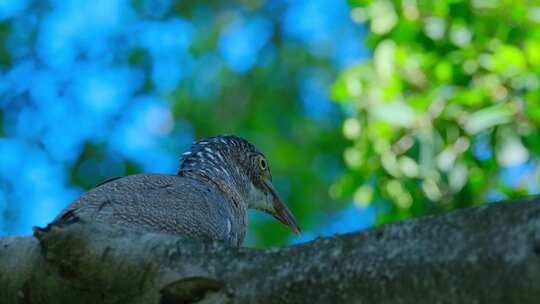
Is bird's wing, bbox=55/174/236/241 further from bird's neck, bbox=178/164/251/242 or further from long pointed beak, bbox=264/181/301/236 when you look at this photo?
long pointed beak, bbox=264/181/301/236

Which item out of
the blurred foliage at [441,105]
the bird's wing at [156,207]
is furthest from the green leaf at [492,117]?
the bird's wing at [156,207]

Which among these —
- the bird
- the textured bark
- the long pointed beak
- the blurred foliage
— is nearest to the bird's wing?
the bird

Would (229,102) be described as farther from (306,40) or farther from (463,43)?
(463,43)

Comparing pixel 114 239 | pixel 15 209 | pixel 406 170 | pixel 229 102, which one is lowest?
pixel 114 239

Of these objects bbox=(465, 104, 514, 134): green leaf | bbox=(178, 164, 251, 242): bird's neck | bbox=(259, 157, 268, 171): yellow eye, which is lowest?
bbox=(178, 164, 251, 242): bird's neck

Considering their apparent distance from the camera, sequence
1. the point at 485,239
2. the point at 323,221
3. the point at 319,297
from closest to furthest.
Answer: the point at 485,239, the point at 319,297, the point at 323,221

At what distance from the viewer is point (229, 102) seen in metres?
13.9

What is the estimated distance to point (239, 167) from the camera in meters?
7.27

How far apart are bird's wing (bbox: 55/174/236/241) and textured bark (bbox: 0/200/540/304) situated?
65 centimetres

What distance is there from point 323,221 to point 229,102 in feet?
6.80

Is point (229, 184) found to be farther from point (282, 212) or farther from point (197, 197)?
point (197, 197)

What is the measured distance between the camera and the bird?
4.27 metres

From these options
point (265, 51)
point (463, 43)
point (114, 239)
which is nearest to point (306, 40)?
point (265, 51)

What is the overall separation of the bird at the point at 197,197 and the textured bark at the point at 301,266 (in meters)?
0.17
